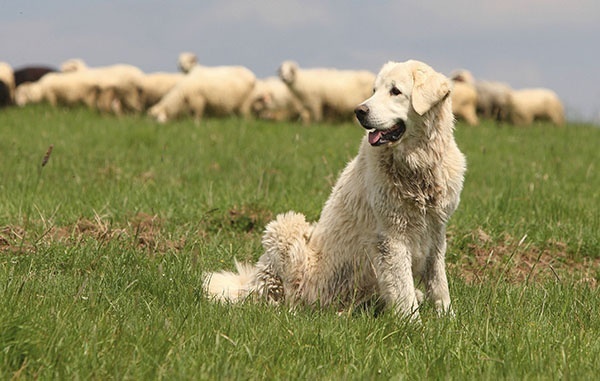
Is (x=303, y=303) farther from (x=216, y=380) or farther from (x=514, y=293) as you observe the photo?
(x=216, y=380)

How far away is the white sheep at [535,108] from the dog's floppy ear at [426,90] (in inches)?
724

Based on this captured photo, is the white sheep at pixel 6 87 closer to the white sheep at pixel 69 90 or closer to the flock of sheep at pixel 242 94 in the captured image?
the flock of sheep at pixel 242 94

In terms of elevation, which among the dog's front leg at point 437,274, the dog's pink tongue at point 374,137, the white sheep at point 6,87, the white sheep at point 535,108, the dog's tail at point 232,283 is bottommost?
the white sheep at point 6,87

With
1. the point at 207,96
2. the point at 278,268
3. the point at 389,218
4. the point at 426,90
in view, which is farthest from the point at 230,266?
the point at 207,96

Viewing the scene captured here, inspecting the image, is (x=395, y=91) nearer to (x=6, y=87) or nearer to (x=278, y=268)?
(x=278, y=268)

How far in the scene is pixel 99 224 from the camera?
594 centimetres

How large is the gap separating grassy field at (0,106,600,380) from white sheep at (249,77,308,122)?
9357mm

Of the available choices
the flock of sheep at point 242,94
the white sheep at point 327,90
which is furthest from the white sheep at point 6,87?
the white sheep at point 327,90

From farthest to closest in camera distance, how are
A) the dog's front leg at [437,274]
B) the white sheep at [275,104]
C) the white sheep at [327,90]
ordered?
the white sheep at [275,104], the white sheep at [327,90], the dog's front leg at [437,274]

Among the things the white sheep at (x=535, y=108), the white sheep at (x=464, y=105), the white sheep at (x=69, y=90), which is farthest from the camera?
the white sheep at (x=535, y=108)

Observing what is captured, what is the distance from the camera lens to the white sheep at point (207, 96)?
18719mm

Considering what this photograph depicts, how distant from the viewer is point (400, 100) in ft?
16.0

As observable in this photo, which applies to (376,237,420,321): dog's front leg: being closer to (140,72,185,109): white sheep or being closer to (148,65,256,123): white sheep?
(148,65,256,123): white sheep

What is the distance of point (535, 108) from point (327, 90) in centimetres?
657
